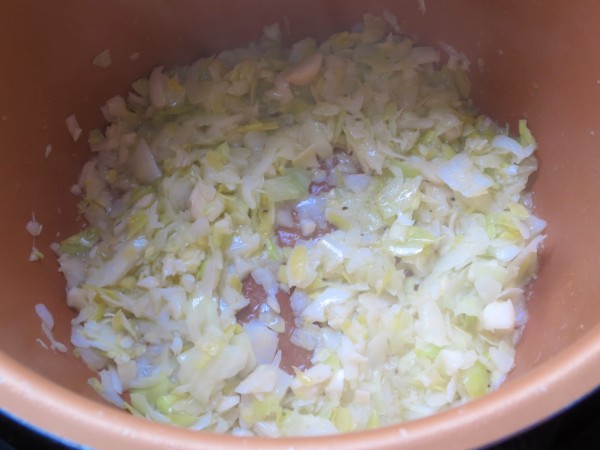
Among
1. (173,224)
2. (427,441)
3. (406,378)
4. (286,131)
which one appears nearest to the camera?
(427,441)

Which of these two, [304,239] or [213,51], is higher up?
[213,51]

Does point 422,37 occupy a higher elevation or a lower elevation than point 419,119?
higher

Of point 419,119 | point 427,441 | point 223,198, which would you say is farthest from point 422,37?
point 427,441

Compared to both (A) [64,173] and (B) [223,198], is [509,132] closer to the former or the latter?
(B) [223,198]

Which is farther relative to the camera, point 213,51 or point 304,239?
point 213,51

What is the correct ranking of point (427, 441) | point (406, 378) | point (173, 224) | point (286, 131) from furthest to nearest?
point (286, 131) < point (173, 224) < point (406, 378) < point (427, 441)

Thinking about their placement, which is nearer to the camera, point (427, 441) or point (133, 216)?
point (427, 441)
